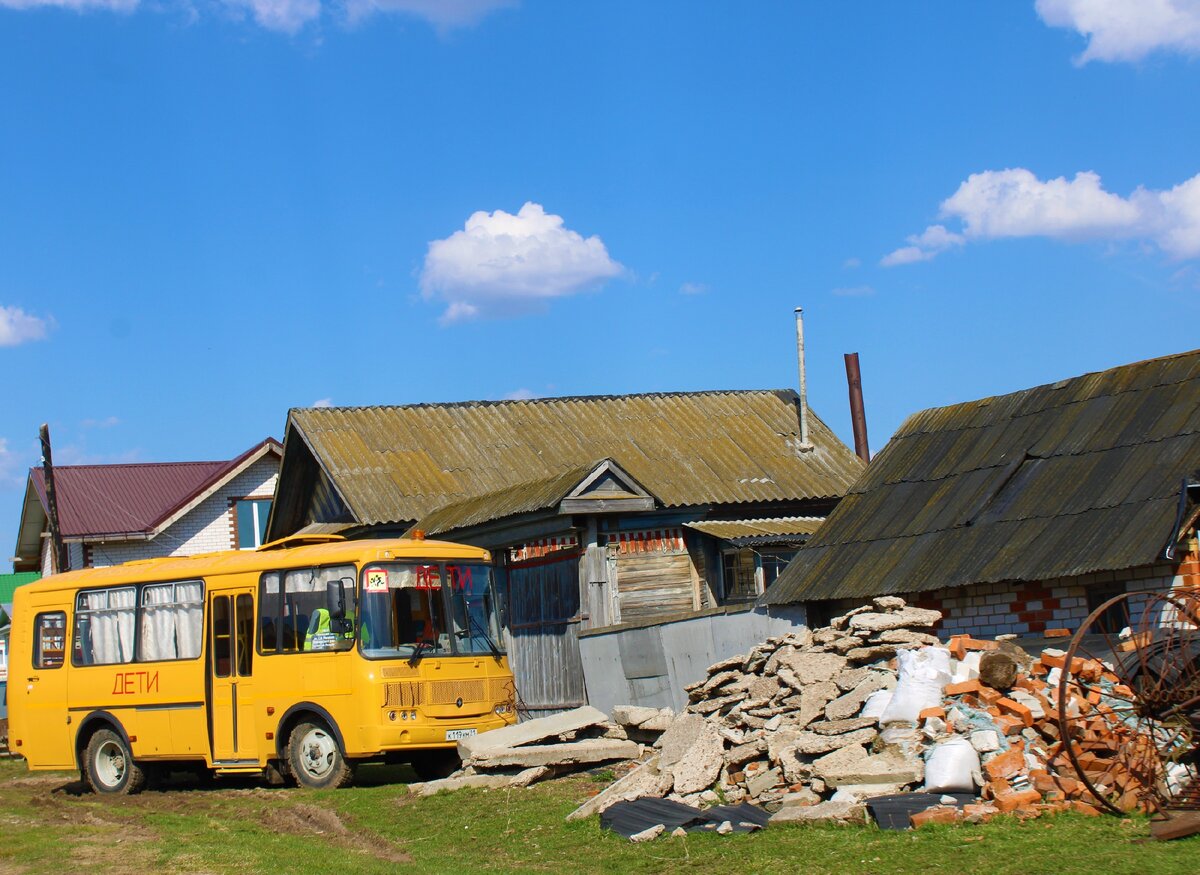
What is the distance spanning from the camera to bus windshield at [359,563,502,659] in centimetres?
1608

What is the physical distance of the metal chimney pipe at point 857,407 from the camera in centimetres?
2956

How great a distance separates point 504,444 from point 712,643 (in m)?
11.9

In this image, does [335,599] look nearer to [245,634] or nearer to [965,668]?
[245,634]

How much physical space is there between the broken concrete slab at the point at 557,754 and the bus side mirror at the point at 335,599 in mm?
2333

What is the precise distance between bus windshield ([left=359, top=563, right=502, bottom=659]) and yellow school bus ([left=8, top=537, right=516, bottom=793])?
0.05ft

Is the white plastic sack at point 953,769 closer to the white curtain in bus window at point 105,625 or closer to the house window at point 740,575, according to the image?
the white curtain in bus window at point 105,625

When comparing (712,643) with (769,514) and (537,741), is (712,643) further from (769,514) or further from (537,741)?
(769,514)

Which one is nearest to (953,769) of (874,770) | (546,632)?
(874,770)

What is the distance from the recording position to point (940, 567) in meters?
15.0

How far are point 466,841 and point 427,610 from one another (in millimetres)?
4884

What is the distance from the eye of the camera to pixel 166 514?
3894cm

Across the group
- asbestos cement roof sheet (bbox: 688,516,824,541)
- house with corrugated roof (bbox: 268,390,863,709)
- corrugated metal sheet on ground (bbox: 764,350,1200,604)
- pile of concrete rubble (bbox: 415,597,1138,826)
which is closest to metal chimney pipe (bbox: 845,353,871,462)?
house with corrugated roof (bbox: 268,390,863,709)

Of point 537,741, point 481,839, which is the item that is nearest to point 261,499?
point 537,741

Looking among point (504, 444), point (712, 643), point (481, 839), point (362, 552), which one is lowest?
point (481, 839)
